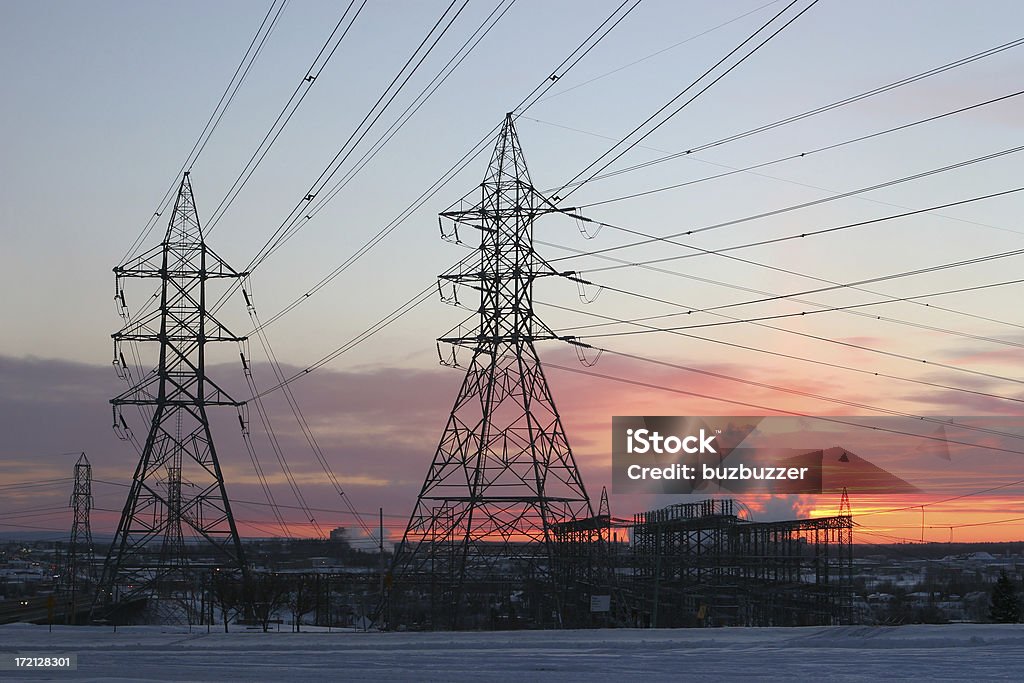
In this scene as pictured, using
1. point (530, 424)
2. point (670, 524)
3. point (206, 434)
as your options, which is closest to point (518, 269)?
point (530, 424)

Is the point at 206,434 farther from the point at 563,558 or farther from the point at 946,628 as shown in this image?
the point at 946,628

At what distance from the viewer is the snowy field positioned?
1758 centimetres

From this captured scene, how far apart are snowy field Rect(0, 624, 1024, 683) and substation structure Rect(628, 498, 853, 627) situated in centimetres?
3318

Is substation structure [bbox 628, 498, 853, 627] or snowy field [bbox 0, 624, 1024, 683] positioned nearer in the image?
snowy field [bbox 0, 624, 1024, 683]

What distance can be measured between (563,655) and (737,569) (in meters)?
51.3

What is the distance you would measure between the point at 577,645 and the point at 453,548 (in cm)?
1324

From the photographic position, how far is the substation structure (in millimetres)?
61250

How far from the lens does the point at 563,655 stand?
2103cm

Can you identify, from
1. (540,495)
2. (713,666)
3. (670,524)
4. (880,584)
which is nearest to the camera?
(713,666)

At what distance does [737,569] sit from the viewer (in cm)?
6981

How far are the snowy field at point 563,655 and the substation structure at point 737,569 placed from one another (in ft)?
109

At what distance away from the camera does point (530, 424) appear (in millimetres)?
36062

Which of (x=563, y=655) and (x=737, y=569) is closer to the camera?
(x=563, y=655)

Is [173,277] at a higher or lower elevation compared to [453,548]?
higher
